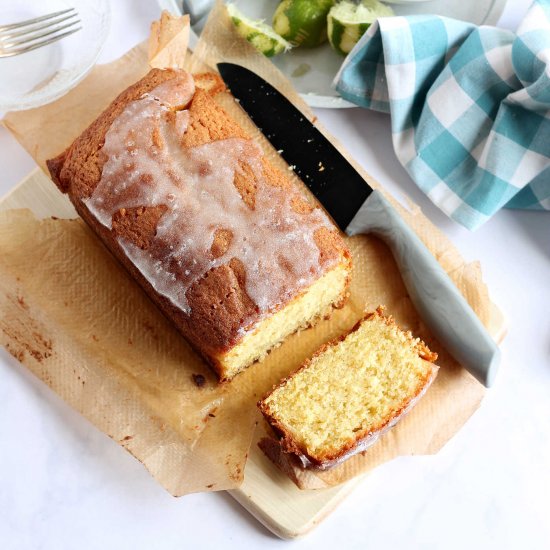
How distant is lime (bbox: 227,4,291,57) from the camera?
313 centimetres

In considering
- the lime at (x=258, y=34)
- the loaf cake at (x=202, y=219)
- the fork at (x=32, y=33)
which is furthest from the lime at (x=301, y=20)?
the fork at (x=32, y=33)

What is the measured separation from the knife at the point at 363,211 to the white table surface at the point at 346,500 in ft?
1.32

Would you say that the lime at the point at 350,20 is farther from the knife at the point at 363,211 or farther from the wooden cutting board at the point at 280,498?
the wooden cutting board at the point at 280,498

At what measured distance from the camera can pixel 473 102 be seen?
3014 mm

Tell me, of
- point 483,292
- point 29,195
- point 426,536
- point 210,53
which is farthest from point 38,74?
point 426,536

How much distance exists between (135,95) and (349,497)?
71.1 inches

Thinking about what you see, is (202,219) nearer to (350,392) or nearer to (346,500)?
(350,392)

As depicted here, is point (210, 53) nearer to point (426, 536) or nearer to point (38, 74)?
point (38, 74)

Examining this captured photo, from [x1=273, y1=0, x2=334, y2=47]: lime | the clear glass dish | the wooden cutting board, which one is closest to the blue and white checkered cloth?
[x1=273, y1=0, x2=334, y2=47]: lime

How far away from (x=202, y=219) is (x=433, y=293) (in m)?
0.94

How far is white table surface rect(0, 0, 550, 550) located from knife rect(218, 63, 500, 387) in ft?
1.32

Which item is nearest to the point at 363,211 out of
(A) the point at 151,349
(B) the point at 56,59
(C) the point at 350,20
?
(C) the point at 350,20

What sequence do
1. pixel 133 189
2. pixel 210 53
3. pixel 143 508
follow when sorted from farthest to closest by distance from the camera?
1. pixel 210 53
2. pixel 143 508
3. pixel 133 189

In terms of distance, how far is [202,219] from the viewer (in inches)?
102
